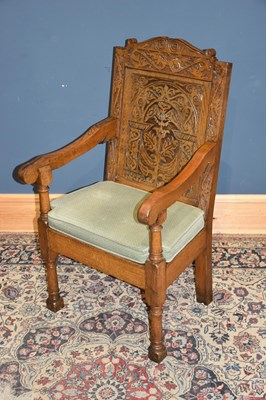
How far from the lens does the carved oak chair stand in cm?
191

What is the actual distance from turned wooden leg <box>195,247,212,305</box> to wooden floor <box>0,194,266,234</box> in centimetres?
67

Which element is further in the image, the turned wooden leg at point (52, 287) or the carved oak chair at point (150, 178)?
the turned wooden leg at point (52, 287)

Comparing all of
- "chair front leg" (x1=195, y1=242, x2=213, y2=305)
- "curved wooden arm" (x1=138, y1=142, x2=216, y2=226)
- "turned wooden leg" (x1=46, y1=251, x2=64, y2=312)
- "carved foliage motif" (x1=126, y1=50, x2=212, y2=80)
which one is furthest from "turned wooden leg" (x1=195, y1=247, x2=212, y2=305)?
"carved foliage motif" (x1=126, y1=50, x2=212, y2=80)

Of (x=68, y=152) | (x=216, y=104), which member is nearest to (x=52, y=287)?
(x=68, y=152)

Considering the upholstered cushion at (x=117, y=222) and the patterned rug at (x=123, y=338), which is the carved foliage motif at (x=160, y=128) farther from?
the patterned rug at (x=123, y=338)

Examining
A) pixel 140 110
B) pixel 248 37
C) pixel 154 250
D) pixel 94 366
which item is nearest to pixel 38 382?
pixel 94 366

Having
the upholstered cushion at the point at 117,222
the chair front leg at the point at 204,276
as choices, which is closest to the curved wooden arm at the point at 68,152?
the upholstered cushion at the point at 117,222

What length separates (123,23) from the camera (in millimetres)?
2465

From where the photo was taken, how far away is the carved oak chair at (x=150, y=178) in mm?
1907

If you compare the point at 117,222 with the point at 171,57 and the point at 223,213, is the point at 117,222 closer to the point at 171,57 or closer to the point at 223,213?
the point at 171,57

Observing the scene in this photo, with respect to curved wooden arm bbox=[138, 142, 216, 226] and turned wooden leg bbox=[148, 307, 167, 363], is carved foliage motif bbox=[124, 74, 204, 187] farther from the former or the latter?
turned wooden leg bbox=[148, 307, 167, 363]

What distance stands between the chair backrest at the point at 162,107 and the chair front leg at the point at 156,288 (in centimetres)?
40

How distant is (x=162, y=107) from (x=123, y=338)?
3.32 feet

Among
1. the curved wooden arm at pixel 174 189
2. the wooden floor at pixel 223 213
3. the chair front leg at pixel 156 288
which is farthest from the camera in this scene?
the wooden floor at pixel 223 213
